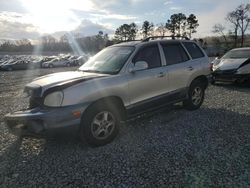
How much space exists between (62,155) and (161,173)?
1.68 metres

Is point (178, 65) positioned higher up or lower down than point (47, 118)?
higher up

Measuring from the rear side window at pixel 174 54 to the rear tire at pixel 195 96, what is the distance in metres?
0.78

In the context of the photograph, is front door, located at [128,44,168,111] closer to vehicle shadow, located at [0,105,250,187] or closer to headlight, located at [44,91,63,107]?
vehicle shadow, located at [0,105,250,187]

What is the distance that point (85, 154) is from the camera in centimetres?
448

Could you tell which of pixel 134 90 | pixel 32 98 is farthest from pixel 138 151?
pixel 32 98

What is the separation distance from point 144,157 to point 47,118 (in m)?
1.61

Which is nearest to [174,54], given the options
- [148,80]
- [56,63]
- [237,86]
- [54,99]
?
[148,80]

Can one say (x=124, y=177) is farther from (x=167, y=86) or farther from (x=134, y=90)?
(x=167, y=86)

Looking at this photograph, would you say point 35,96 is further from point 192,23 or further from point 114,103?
point 192,23

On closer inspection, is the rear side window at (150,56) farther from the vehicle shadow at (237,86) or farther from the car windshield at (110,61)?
the vehicle shadow at (237,86)

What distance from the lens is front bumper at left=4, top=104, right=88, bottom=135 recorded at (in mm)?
4184

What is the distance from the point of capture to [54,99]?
4.30 metres

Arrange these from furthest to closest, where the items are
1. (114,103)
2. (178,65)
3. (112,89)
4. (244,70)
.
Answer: (244,70), (178,65), (114,103), (112,89)

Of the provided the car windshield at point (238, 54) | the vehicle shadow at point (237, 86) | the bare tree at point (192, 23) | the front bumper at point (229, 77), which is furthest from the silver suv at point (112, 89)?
the bare tree at point (192, 23)
